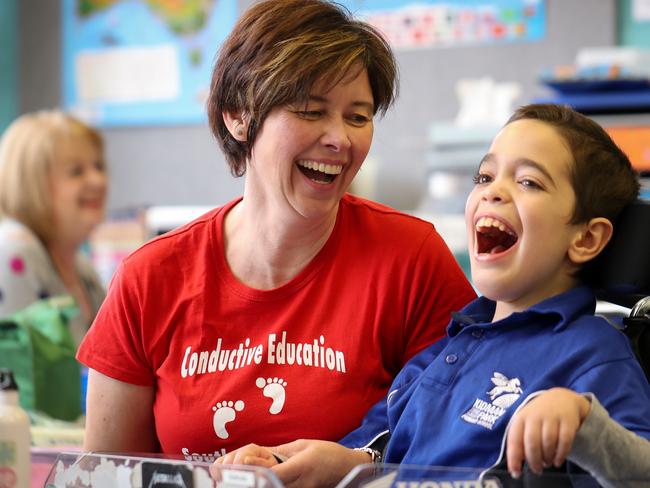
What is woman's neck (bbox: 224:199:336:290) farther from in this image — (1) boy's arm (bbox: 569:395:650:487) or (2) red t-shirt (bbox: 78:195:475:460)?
(1) boy's arm (bbox: 569:395:650:487)

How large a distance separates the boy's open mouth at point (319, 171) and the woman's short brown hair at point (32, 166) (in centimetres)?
178

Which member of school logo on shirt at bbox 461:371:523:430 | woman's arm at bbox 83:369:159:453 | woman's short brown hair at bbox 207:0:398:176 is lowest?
woman's arm at bbox 83:369:159:453

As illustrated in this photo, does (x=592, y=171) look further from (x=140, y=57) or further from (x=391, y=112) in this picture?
(x=140, y=57)

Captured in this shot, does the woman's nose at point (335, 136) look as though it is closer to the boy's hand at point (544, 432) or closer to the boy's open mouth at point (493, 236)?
the boy's open mouth at point (493, 236)

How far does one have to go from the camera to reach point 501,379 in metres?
1.16

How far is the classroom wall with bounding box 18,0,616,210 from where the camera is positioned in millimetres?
3553

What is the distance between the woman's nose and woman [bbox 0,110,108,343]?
1.70 metres

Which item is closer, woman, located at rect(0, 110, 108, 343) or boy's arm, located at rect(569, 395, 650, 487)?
boy's arm, located at rect(569, 395, 650, 487)

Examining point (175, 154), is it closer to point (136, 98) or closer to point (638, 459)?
point (136, 98)

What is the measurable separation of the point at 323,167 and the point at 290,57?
0.16m

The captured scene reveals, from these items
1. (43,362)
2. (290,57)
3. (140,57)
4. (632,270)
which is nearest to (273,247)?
(290,57)

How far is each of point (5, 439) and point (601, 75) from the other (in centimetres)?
212

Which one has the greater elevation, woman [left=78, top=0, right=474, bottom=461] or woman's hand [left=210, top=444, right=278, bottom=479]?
woman [left=78, top=0, right=474, bottom=461]

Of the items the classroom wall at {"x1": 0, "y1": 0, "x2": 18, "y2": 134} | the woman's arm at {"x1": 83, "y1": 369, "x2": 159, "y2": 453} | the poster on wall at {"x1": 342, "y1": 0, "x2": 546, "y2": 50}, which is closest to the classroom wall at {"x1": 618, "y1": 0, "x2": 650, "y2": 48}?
the poster on wall at {"x1": 342, "y1": 0, "x2": 546, "y2": 50}
